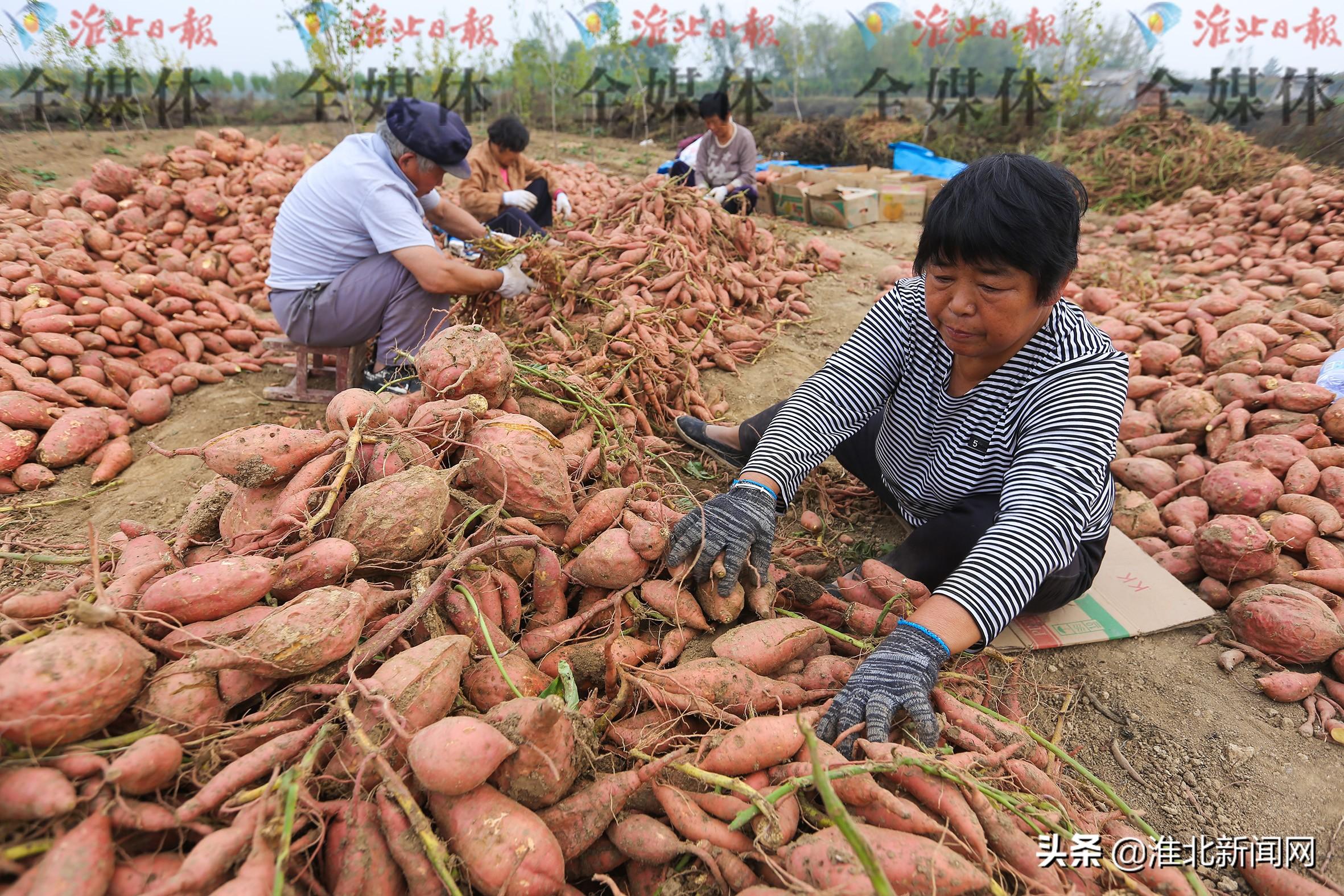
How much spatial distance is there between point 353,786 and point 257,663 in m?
0.31

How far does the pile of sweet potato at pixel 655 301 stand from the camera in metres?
3.36

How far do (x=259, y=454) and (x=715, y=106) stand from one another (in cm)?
589

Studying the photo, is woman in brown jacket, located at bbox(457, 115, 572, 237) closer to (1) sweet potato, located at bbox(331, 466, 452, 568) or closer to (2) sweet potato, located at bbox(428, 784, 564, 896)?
(1) sweet potato, located at bbox(331, 466, 452, 568)

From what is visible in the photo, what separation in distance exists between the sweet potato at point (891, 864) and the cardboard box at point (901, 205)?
7084mm

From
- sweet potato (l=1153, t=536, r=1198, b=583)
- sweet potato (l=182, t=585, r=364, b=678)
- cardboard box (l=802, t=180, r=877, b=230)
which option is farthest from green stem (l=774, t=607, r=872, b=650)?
cardboard box (l=802, t=180, r=877, b=230)

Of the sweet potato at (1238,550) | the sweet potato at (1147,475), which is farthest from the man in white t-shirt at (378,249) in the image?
the sweet potato at (1238,550)

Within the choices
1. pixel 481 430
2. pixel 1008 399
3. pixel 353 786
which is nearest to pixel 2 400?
pixel 481 430

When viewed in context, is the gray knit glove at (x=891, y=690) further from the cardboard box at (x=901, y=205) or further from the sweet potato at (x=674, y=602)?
the cardboard box at (x=901, y=205)

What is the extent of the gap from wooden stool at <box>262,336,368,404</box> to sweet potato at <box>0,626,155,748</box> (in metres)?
2.80

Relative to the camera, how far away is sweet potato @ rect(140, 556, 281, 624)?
1344 mm

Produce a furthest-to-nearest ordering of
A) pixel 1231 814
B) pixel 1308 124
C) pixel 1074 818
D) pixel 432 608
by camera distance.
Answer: pixel 1308 124, pixel 1231 814, pixel 432 608, pixel 1074 818

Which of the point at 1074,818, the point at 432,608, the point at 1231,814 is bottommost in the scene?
the point at 1231,814

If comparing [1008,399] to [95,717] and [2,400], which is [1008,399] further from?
[2,400]

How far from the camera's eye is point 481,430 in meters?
1.91
